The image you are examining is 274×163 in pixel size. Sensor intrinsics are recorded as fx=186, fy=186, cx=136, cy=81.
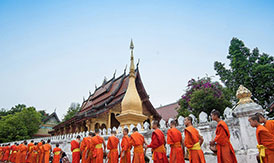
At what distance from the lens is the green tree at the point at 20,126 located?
824 inches

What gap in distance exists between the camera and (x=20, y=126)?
70.6 feet

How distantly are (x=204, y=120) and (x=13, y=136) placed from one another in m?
23.4

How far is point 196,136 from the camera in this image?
11.0ft

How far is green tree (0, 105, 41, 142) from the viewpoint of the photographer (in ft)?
68.6

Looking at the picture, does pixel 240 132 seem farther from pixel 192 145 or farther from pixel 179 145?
pixel 179 145

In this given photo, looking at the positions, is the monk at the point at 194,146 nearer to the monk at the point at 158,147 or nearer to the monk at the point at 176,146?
the monk at the point at 176,146

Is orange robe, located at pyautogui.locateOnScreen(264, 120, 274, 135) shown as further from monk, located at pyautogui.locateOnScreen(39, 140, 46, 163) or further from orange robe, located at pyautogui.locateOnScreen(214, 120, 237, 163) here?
monk, located at pyautogui.locateOnScreen(39, 140, 46, 163)

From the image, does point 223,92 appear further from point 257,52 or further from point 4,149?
point 4,149

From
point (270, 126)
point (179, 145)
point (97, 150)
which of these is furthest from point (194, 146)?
point (97, 150)

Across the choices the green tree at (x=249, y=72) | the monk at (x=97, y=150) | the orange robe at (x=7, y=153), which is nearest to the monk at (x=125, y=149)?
the monk at (x=97, y=150)

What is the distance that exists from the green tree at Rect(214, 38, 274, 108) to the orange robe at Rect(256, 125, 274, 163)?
11.4 m

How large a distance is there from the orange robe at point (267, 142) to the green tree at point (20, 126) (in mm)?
23893

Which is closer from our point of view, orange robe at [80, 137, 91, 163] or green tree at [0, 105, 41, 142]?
orange robe at [80, 137, 91, 163]

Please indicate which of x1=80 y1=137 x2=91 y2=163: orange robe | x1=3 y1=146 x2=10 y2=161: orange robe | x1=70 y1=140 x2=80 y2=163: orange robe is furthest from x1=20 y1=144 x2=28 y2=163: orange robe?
x1=80 y1=137 x2=91 y2=163: orange robe
